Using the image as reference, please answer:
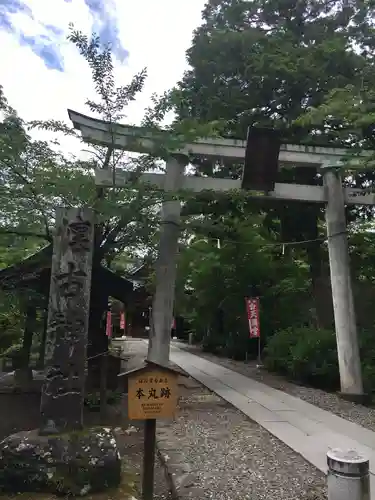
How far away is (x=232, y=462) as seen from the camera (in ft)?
16.7

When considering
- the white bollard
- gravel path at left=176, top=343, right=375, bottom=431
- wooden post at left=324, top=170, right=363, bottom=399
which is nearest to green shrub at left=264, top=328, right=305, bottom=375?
gravel path at left=176, top=343, right=375, bottom=431

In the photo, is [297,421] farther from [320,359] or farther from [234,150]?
[234,150]

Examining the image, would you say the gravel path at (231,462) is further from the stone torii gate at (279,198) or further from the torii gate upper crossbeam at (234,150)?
the torii gate upper crossbeam at (234,150)

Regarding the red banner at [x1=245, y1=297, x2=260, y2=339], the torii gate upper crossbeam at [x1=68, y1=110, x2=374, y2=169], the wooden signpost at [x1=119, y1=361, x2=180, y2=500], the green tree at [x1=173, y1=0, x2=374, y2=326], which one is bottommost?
the wooden signpost at [x1=119, y1=361, x2=180, y2=500]

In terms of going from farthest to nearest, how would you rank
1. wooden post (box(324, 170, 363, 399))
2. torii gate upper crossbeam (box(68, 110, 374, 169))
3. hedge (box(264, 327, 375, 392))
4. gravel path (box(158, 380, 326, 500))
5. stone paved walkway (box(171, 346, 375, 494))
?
hedge (box(264, 327, 375, 392)) < wooden post (box(324, 170, 363, 399)) < torii gate upper crossbeam (box(68, 110, 374, 169)) < stone paved walkway (box(171, 346, 375, 494)) < gravel path (box(158, 380, 326, 500))

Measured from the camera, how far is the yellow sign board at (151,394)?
12.7 ft

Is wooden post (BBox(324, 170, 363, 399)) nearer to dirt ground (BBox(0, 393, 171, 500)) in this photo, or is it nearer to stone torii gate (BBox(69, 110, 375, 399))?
stone torii gate (BBox(69, 110, 375, 399))

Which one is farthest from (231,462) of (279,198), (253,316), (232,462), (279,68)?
(279,68)

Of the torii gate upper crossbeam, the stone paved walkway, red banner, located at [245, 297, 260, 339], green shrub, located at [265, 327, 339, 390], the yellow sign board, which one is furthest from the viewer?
red banner, located at [245, 297, 260, 339]

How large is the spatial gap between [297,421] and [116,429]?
305cm

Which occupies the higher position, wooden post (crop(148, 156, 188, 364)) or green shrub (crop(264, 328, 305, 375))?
wooden post (crop(148, 156, 188, 364))

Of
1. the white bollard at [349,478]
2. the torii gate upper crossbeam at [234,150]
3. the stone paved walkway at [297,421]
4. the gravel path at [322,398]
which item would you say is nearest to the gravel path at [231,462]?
the stone paved walkway at [297,421]

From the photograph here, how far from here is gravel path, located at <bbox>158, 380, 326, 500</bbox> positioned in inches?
165

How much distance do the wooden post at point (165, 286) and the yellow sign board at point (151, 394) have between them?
4982mm
